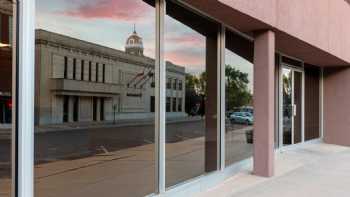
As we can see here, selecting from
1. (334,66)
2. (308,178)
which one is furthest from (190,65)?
(334,66)

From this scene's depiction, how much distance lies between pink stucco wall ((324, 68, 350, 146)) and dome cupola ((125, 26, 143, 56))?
11.4m

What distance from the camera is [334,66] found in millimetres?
16234

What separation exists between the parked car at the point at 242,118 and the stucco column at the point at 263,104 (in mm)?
620

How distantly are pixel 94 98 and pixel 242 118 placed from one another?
521 cm

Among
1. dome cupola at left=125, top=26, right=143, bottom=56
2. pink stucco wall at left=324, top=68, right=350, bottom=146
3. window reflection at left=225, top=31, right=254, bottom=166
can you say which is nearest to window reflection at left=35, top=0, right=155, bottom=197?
dome cupola at left=125, top=26, right=143, bottom=56

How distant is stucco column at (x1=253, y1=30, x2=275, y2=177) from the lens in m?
9.08

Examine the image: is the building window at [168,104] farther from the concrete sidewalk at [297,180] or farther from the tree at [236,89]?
the tree at [236,89]

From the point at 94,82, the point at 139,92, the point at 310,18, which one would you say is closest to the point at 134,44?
the point at 139,92

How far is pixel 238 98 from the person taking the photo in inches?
393

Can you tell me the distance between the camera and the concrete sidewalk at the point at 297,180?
7754 mm

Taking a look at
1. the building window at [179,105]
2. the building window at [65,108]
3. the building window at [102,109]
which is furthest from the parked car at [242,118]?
the building window at [65,108]

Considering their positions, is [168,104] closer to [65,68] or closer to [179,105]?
[179,105]

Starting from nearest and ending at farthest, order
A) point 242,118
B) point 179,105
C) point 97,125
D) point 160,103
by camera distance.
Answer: point 97,125 → point 160,103 → point 179,105 → point 242,118

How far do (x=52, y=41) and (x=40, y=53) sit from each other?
47 cm
